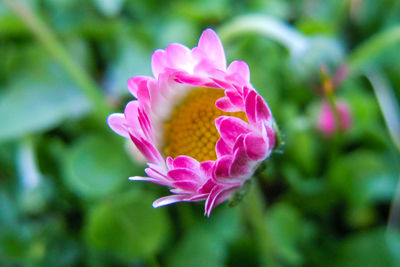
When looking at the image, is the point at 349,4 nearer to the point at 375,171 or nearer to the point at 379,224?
the point at 375,171

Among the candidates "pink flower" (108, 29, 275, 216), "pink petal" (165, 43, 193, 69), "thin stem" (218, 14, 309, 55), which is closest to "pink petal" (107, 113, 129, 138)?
"pink flower" (108, 29, 275, 216)

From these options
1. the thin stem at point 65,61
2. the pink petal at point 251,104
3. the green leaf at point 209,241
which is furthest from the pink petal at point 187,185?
the thin stem at point 65,61

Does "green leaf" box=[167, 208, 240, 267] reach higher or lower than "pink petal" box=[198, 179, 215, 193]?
lower

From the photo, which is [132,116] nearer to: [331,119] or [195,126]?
[195,126]

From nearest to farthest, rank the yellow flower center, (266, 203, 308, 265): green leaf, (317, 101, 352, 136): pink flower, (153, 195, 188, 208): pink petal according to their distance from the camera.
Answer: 1. (153, 195, 188, 208): pink petal
2. the yellow flower center
3. (266, 203, 308, 265): green leaf
4. (317, 101, 352, 136): pink flower

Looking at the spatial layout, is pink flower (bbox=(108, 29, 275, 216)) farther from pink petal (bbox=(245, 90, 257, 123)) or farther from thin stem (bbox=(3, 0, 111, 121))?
thin stem (bbox=(3, 0, 111, 121))

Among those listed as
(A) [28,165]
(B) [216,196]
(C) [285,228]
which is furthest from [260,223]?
(A) [28,165]

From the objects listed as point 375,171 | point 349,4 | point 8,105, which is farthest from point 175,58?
point 349,4
